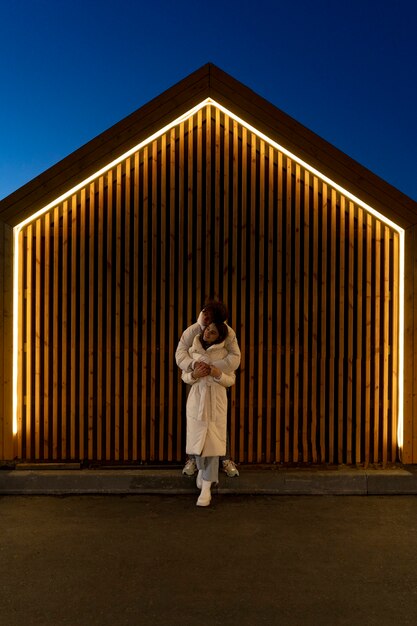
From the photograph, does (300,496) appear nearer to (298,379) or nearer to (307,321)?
(298,379)

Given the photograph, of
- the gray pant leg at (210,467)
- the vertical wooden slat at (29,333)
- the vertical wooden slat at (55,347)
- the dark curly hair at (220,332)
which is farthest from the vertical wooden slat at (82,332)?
the gray pant leg at (210,467)

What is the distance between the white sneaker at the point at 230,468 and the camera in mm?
7031

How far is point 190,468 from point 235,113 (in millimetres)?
4180

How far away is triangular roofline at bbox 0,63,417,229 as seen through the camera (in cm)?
740

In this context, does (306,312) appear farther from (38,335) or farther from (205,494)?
(38,335)

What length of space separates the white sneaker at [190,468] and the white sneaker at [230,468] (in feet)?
1.11

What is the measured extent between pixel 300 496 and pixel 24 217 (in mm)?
4508

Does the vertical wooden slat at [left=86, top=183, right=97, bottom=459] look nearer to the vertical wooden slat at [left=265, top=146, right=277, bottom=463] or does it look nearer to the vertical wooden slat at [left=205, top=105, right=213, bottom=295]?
the vertical wooden slat at [left=205, top=105, right=213, bottom=295]

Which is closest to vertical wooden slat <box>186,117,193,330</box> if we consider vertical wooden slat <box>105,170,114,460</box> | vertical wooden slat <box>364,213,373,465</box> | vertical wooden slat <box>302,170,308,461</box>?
vertical wooden slat <box>105,170,114,460</box>

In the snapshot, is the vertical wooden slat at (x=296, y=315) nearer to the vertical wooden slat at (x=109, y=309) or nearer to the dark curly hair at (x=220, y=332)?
the dark curly hair at (x=220, y=332)

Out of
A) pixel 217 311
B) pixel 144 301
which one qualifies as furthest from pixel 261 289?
pixel 144 301

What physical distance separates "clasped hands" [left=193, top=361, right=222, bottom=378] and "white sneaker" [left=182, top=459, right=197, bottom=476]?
1.18m

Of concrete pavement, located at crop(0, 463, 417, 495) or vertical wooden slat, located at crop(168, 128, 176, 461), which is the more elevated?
vertical wooden slat, located at crop(168, 128, 176, 461)

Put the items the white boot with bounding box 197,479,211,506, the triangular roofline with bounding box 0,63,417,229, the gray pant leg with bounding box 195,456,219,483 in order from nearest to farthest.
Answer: the white boot with bounding box 197,479,211,506, the gray pant leg with bounding box 195,456,219,483, the triangular roofline with bounding box 0,63,417,229
